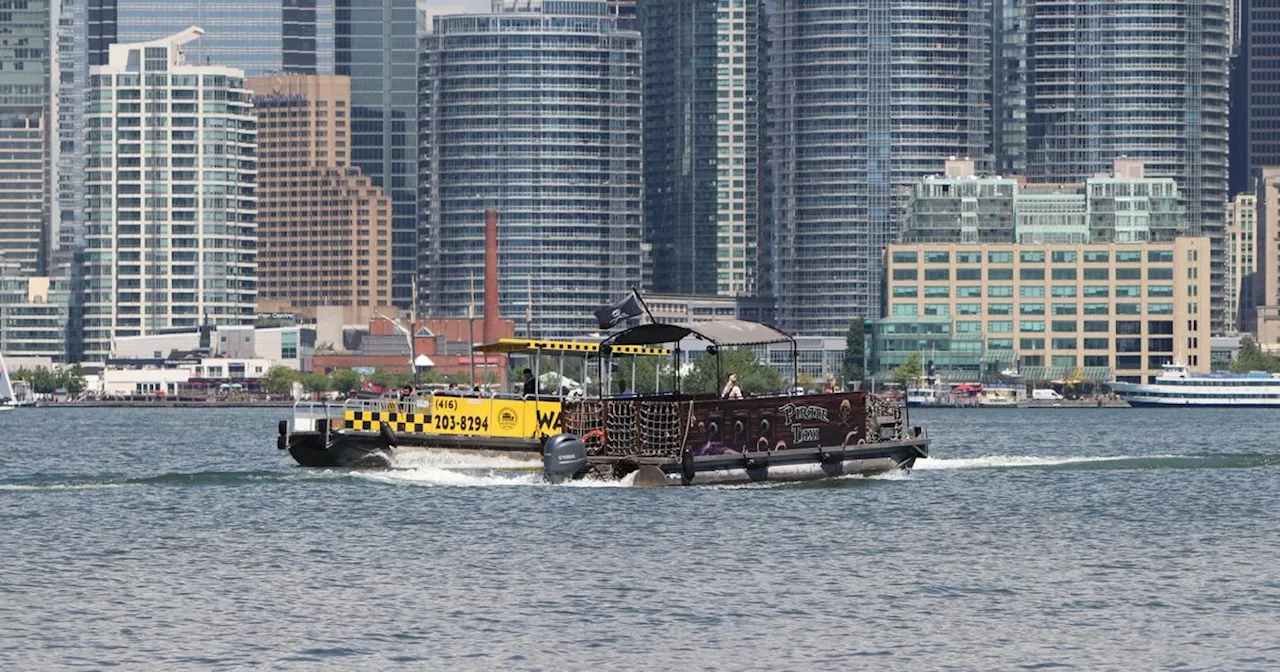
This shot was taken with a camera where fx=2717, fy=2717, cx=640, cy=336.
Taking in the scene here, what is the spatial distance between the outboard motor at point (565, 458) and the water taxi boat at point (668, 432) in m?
0.03

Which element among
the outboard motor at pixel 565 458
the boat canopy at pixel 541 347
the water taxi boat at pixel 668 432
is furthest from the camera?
the boat canopy at pixel 541 347

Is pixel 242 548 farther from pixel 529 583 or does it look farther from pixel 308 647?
pixel 308 647

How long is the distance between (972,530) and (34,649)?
28.0m

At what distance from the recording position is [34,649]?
47.5m

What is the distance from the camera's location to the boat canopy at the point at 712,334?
78.4 m

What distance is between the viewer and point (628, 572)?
58156 mm

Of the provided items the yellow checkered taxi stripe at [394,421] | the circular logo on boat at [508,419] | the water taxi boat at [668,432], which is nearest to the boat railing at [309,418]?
the water taxi boat at [668,432]

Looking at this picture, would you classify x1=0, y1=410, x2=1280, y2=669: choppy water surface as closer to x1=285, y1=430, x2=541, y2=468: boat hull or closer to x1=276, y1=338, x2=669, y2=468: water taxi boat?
x1=285, y1=430, x2=541, y2=468: boat hull

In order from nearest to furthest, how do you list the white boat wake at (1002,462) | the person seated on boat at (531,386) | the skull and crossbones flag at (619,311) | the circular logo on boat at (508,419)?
1. the skull and crossbones flag at (619,311)
2. the circular logo on boat at (508,419)
3. the person seated on boat at (531,386)
4. the white boat wake at (1002,462)

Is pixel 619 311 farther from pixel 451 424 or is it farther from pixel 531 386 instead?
pixel 451 424

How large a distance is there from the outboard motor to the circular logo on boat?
7808mm

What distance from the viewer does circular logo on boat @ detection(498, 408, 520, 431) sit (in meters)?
86.2

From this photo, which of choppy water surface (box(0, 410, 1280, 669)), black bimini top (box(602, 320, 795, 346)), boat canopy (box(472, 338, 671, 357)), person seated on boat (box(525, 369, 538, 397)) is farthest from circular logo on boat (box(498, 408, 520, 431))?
black bimini top (box(602, 320, 795, 346))

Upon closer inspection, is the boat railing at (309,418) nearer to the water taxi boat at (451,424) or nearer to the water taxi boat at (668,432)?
the water taxi boat at (451,424)
